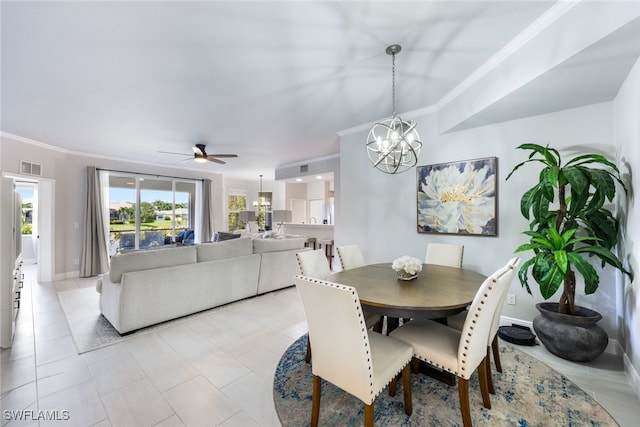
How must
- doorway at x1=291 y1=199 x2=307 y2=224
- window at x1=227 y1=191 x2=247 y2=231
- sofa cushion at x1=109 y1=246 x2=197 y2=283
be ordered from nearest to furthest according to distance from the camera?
sofa cushion at x1=109 y1=246 x2=197 y2=283 < doorway at x1=291 y1=199 x2=307 y2=224 < window at x1=227 y1=191 x2=247 y2=231

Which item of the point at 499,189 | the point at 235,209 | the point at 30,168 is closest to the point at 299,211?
the point at 235,209

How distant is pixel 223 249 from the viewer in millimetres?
3678

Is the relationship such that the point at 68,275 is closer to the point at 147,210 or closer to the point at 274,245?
the point at 147,210

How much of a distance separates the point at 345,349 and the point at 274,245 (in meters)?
3.07

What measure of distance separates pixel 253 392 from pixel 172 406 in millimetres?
544

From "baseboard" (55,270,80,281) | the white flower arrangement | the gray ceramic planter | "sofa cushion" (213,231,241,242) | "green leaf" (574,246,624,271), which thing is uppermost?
"green leaf" (574,246,624,271)

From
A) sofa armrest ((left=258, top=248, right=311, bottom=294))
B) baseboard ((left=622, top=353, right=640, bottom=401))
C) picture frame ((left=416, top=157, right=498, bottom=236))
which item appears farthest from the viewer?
sofa armrest ((left=258, top=248, right=311, bottom=294))

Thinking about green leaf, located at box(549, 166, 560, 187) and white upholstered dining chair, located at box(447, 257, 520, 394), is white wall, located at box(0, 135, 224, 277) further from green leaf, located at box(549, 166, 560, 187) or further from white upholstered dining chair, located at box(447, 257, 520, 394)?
green leaf, located at box(549, 166, 560, 187)

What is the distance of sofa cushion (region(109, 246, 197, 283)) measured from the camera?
2807 millimetres

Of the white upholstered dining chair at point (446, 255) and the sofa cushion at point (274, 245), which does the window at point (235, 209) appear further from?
the white upholstered dining chair at point (446, 255)

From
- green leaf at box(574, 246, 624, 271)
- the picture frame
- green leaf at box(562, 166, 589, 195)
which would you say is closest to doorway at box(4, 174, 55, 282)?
the picture frame

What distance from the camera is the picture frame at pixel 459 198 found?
3104 millimetres

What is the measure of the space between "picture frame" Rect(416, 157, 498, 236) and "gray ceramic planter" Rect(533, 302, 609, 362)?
1.03 m

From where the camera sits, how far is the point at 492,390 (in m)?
1.90
